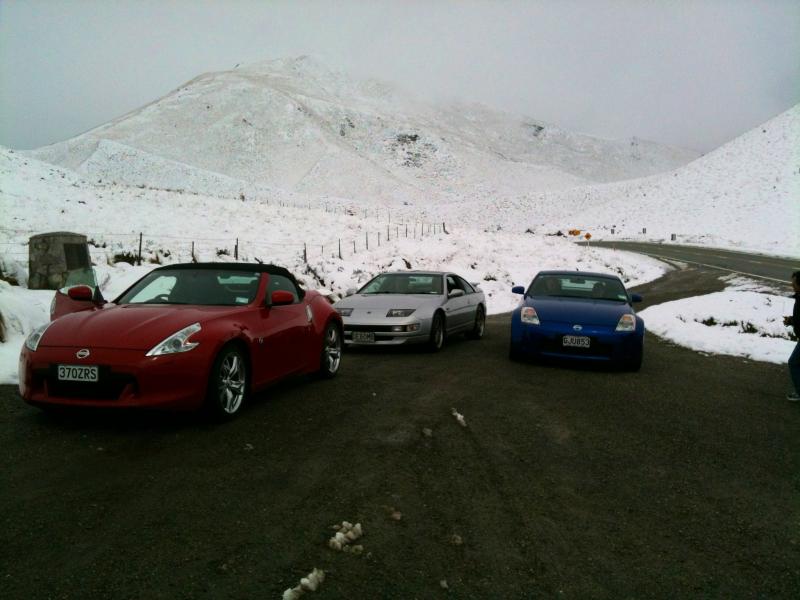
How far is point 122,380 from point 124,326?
59cm

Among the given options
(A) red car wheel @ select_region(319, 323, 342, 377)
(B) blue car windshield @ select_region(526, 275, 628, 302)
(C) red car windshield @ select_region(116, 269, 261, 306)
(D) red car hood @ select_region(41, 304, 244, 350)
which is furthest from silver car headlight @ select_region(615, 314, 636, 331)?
(D) red car hood @ select_region(41, 304, 244, 350)

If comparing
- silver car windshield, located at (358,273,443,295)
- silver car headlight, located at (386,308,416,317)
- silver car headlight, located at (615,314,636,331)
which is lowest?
silver car headlight, located at (386,308,416,317)

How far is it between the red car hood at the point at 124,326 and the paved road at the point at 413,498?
748 mm

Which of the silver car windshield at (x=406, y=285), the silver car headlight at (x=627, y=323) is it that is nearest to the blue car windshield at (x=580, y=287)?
the silver car headlight at (x=627, y=323)

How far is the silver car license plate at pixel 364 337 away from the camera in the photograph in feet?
34.2

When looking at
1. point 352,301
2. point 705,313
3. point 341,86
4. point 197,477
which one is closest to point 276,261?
point 352,301

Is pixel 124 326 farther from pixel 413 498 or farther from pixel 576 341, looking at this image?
pixel 576 341

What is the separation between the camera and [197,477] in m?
4.41

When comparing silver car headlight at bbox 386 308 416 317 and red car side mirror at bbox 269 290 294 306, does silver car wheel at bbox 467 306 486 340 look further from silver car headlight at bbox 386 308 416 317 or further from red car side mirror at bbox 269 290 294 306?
red car side mirror at bbox 269 290 294 306

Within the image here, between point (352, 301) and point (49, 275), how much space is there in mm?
6082

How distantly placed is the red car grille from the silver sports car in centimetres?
544

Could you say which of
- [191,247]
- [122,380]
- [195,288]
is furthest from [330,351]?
[191,247]

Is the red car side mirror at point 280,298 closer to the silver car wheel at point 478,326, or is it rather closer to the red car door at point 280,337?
the red car door at point 280,337

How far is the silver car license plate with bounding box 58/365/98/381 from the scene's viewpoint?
5.24 meters
